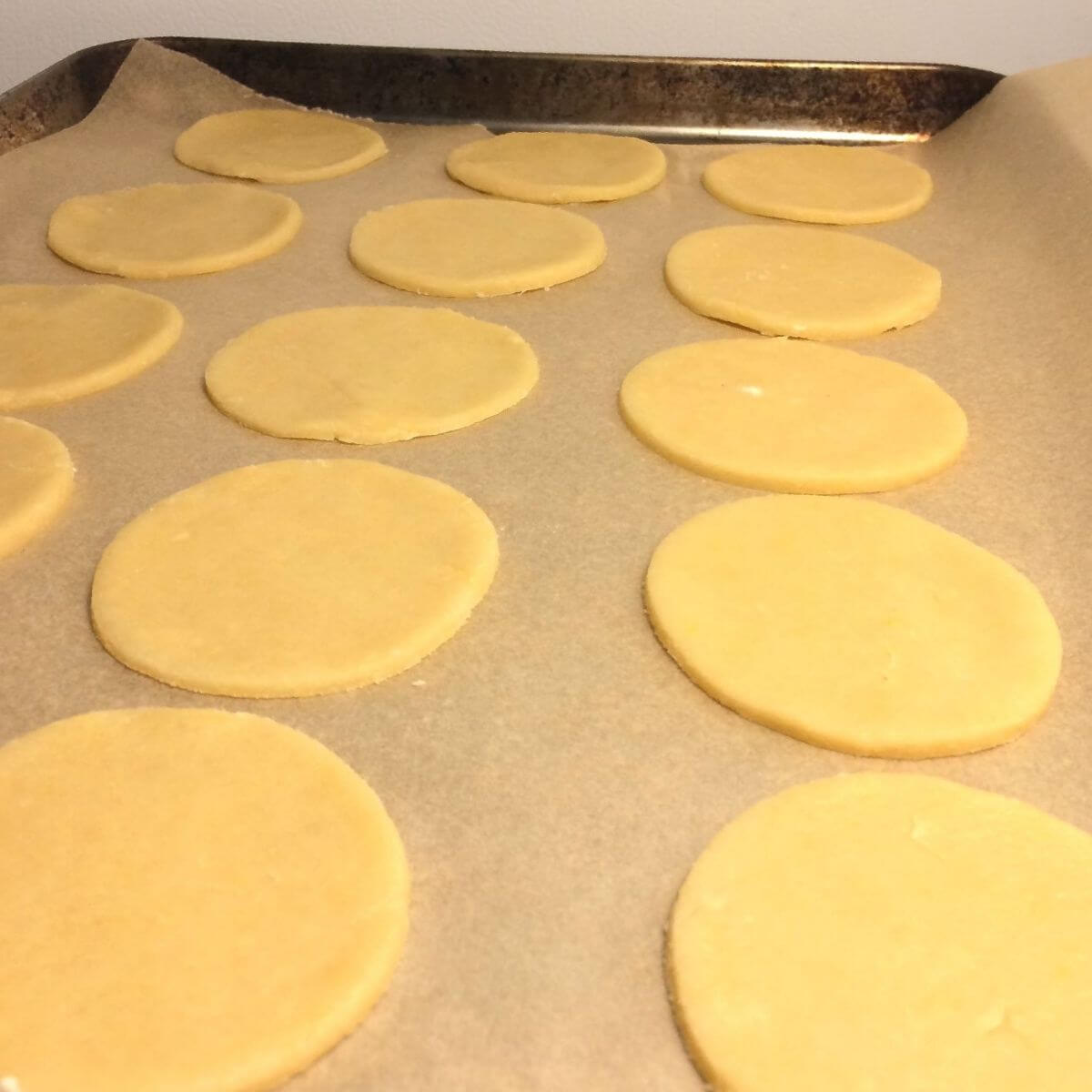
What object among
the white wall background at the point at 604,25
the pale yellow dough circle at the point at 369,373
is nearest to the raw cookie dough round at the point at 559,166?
the white wall background at the point at 604,25

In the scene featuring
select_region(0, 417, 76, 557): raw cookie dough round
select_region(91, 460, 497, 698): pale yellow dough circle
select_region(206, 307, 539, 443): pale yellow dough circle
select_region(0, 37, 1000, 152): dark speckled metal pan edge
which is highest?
select_region(0, 37, 1000, 152): dark speckled metal pan edge

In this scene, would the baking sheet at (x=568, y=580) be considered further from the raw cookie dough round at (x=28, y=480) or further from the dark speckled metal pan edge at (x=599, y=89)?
the dark speckled metal pan edge at (x=599, y=89)

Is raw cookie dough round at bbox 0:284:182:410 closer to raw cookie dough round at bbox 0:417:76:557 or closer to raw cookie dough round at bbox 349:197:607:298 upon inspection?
raw cookie dough round at bbox 0:417:76:557

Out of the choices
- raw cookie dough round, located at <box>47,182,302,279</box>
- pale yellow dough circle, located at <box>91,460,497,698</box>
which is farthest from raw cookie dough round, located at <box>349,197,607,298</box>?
pale yellow dough circle, located at <box>91,460,497,698</box>

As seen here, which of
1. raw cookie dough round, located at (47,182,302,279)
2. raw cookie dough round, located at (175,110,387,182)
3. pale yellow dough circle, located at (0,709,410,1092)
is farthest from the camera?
raw cookie dough round, located at (175,110,387,182)

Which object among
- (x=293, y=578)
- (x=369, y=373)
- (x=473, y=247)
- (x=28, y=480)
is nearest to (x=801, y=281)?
(x=473, y=247)

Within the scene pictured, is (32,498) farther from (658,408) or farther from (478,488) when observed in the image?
(658,408)

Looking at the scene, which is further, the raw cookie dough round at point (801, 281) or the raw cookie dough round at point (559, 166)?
the raw cookie dough round at point (559, 166)
